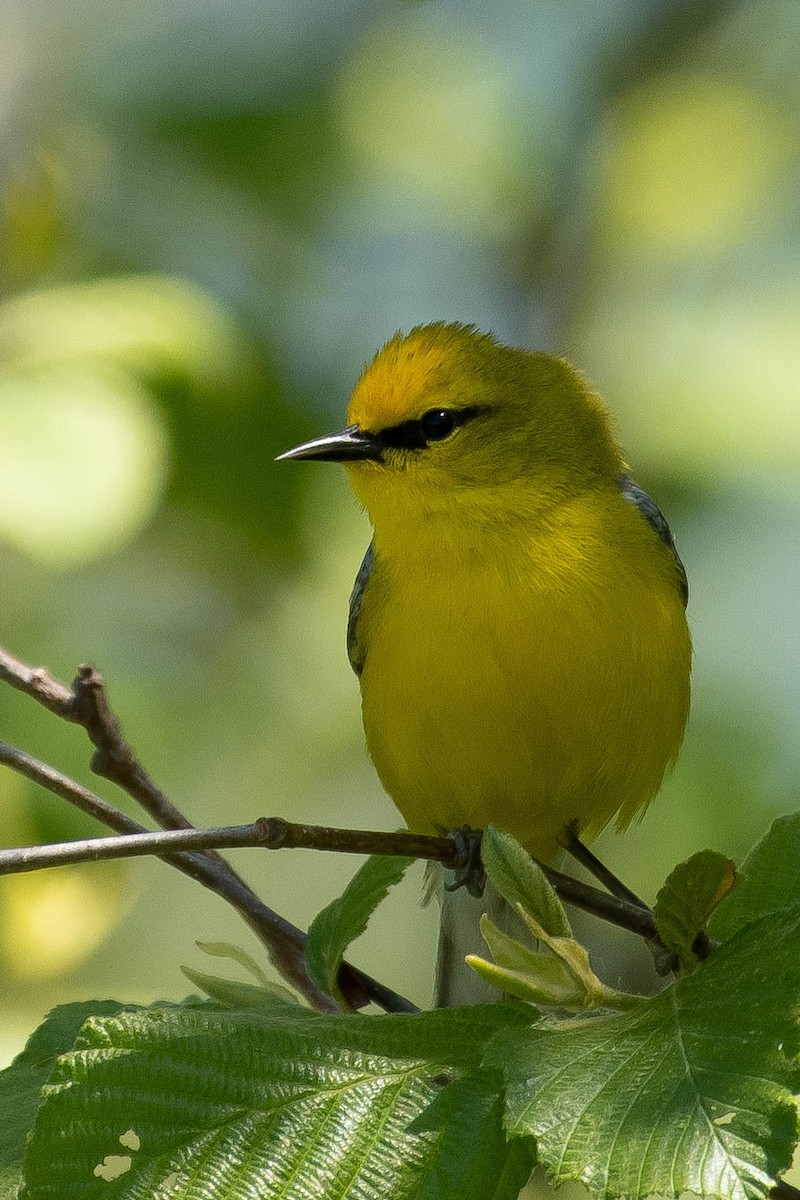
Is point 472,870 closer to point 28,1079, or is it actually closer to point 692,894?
point 28,1079

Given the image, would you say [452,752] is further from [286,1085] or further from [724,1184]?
[724,1184]

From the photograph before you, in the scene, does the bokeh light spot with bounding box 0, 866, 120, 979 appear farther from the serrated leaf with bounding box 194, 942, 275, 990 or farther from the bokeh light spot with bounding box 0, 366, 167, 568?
the serrated leaf with bounding box 194, 942, 275, 990

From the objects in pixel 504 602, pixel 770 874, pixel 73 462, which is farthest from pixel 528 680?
pixel 770 874

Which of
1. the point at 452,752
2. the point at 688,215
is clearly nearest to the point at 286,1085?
the point at 452,752

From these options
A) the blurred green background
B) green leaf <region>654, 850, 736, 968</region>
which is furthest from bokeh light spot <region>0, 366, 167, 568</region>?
green leaf <region>654, 850, 736, 968</region>

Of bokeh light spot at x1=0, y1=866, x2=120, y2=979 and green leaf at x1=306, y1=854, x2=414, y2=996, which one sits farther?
bokeh light spot at x1=0, y1=866, x2=120, y2=979
